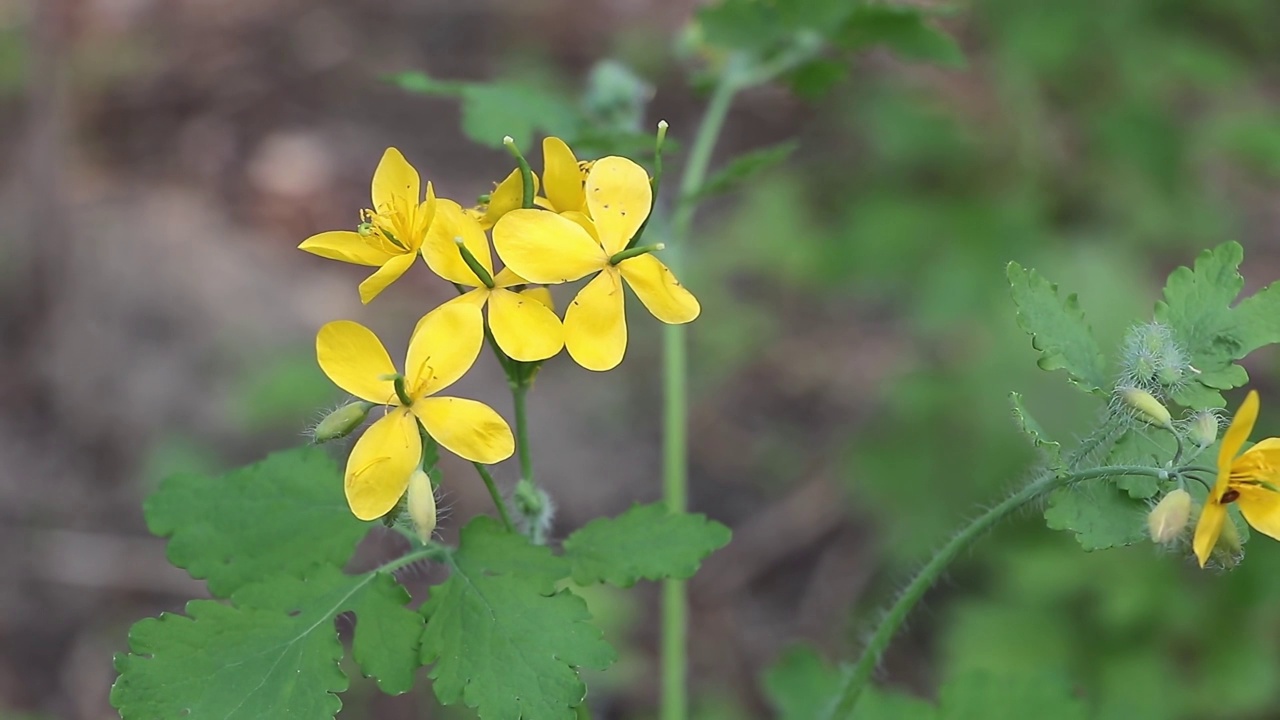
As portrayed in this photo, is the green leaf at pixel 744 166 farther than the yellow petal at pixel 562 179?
Yes

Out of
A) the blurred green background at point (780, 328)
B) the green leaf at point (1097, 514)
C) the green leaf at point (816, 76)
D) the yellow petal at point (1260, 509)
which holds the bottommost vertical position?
the blurred green background at point (780, 328)

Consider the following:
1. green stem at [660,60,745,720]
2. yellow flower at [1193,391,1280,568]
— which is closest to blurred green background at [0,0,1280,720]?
green stem at [660,60,745,720]

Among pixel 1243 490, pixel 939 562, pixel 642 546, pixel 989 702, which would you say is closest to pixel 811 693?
pixel 989 702

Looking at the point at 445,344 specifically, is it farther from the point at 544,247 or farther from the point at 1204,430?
the point at 1204,430

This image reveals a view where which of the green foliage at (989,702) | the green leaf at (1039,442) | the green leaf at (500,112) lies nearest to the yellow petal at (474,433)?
the green leaf at (1039,442)

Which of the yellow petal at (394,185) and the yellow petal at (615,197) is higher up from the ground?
the yellow petal at (615,197)

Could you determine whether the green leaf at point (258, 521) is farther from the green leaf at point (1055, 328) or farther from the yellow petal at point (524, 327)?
the green leaf at point (1055, 328)

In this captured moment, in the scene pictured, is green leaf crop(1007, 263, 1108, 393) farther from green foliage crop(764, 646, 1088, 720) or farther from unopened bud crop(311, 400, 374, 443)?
unopened bud crop(311, 400, 374, 443)
